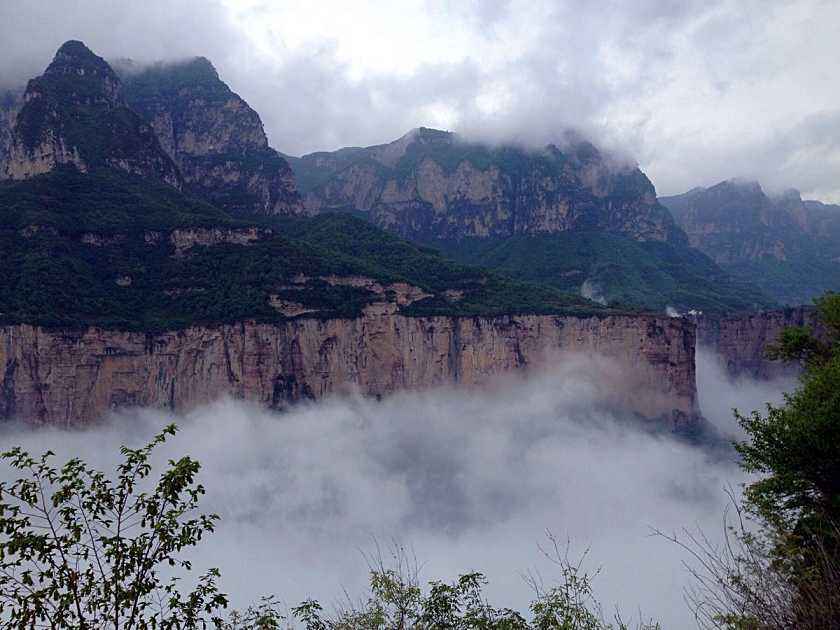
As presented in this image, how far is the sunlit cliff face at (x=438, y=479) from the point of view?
67.1m

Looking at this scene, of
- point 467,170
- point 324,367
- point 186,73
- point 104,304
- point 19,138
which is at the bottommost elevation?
point 324,367

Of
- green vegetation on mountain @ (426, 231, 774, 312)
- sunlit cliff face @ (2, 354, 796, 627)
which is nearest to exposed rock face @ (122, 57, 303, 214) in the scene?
green vegetation on mountain @ (426, 231, 774, 312)

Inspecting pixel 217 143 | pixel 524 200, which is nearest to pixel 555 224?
pixel 524 200

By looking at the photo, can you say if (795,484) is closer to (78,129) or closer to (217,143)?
(78,129)

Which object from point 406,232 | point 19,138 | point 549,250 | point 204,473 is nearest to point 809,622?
point 204,473

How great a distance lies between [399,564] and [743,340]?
125795mm

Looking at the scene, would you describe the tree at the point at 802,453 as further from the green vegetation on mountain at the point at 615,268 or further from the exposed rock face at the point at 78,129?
the green vegetation on mountain at the point at 615,268

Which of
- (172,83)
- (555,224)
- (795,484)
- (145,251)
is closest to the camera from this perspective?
(795,484)

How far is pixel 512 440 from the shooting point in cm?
9362

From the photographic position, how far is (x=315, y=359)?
8106 cm

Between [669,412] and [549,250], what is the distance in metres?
85.3

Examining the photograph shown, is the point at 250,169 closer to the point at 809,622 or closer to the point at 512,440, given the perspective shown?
the point at 512,440

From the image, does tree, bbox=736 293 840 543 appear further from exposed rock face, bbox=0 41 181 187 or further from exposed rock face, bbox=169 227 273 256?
exposed rock face, bbox=0 41 181 187

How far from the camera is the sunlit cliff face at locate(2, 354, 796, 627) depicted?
6706 centimetres
